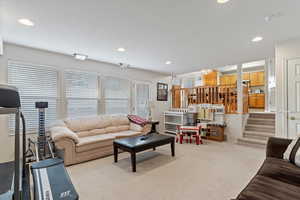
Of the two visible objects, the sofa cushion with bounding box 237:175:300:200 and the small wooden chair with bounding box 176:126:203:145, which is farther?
the small wooden chair with bounding box 176:126:203:145

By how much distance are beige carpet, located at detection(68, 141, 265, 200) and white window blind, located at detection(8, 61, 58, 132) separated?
159 centimetres

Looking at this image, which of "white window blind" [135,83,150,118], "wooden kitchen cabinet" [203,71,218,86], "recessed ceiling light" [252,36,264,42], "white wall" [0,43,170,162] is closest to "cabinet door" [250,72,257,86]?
"wooden kitchen cabinet" [203,71,218,86]

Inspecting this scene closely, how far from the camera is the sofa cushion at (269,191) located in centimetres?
129

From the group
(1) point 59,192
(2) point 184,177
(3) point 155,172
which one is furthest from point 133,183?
(1) point 59,192

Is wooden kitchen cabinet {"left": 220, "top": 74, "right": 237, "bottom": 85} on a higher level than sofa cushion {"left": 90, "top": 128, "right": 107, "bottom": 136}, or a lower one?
higher

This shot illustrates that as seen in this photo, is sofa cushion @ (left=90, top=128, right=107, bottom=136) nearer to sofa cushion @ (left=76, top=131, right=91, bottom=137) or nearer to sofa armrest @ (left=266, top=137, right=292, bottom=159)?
sofa cushion @ (left=76, top=131, right=91, bottom=137)

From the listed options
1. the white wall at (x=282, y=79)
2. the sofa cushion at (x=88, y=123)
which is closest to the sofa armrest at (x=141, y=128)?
the sofa cushion at (x=88, y=123)

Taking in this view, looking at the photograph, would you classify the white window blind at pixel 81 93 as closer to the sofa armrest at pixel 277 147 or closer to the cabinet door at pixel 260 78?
the sofa armrest at pixel 277 147

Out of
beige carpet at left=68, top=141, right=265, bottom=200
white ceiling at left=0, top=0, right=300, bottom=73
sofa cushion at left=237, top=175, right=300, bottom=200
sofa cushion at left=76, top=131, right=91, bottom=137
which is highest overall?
white ceiling at left=0, top=0, right=300, bottom=73

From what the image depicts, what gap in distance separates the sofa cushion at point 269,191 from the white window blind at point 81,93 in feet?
13.7

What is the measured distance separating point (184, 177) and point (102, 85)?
3.51m

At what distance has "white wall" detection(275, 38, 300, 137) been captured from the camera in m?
3.14

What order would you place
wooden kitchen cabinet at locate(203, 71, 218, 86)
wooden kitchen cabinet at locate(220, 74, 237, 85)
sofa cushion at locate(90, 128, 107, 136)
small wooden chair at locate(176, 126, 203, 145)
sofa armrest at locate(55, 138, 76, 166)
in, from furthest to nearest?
wooden kitchen cabinet at locate(203, 71, 218, 86)
wooden kitchen cabinet at locate(220, 74, 237, 85)
small wooden chair at locate(176, 126, 203, 145)
sofa cushion at locate(90, 128, 107, 136)
sofa armrest at locate(55, 138, 76, 166)

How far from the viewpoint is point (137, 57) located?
420 centimetres
